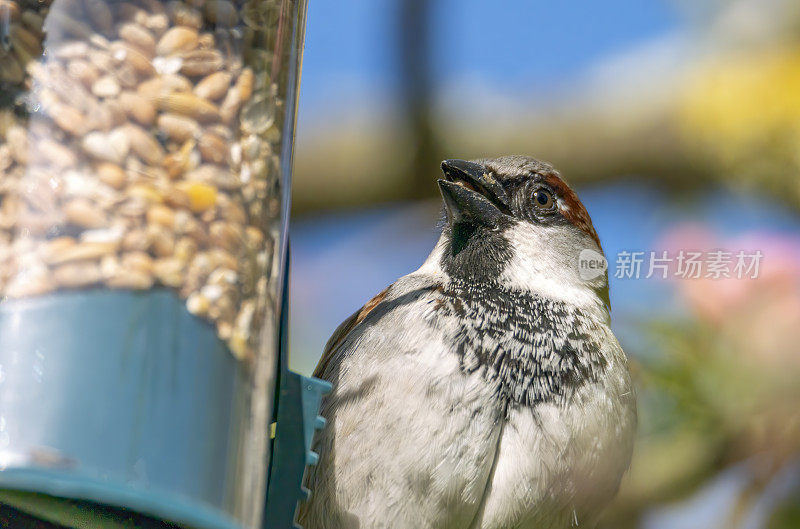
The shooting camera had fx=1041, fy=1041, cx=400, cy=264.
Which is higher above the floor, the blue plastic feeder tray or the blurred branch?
the blurred branch

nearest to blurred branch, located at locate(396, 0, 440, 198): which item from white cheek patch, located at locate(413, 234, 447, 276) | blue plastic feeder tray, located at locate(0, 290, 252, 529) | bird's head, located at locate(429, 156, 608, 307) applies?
bird's head, located at locate(429, 156, 608, 307)

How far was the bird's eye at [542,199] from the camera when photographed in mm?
3738

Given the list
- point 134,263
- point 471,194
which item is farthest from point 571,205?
point 134,263

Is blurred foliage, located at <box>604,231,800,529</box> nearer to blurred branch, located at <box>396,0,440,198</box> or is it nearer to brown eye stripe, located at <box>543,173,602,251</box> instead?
brown eye stripe, located at <box>543,173,602,251</box>

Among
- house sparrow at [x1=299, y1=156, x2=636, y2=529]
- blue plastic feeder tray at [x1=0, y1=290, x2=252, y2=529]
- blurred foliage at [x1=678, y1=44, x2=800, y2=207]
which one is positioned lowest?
house sparrow at [x1=299, y1=156, x2=636, y2=529]

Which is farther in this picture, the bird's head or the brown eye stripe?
the brown eye stripe

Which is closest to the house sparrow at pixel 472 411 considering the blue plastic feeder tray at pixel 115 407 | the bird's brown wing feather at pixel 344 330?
the bird's brown wing feather at pixel 344 330

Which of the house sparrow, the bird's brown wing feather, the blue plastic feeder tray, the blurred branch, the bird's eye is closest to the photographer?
the blue plastic feeder tray

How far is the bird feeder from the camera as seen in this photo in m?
1.88

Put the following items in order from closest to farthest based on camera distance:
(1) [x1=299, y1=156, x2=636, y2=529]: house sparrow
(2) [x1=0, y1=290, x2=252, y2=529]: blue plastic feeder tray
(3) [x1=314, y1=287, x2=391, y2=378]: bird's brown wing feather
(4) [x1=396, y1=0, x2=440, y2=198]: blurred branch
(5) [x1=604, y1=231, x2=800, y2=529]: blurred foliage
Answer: (2) [x1=0, y1=290, x2=252, y2=529]: blue plastic feeder tray < (1) [x1=299, y1=156, x2=636, y2=529]: house sparrow < (5) [x1=604, y1=231, x2=800, y2=529]: blurred foliage < (3) [x1=314, y1=287, x2=391, y2=378]: bird's brown wing feather < (4) [x1=396, y1=0, x2=440, y2=198]: blurred branch

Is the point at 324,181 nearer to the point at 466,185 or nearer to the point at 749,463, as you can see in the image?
the point at 466,185

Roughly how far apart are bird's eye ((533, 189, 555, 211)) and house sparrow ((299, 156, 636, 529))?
37cm

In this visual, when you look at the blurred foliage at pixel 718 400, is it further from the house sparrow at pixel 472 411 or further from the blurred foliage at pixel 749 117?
the blurred foliage at pixel 749 117

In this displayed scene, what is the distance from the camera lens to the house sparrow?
2.91 metres
